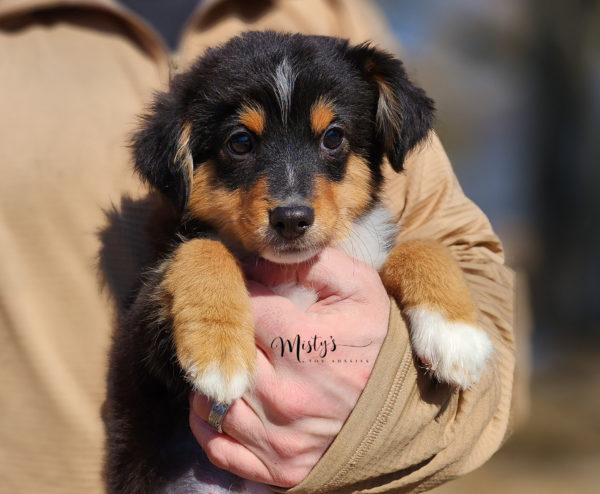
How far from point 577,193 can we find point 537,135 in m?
1.27

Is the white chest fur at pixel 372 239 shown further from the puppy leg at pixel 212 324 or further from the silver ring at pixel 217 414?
the silver ring at pixel 217 414

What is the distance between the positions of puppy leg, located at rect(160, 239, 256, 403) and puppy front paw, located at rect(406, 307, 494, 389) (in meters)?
0.55

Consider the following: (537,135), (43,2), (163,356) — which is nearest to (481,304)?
(163,356)

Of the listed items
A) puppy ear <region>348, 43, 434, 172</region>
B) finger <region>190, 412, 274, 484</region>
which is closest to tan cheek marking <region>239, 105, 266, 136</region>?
puppy ear <region>348, 43, 434, 172</region>

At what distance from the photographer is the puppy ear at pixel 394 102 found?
2.63m

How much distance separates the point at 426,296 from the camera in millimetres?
2281

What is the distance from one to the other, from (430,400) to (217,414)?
68 centimetres

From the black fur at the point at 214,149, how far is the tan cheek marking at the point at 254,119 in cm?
3

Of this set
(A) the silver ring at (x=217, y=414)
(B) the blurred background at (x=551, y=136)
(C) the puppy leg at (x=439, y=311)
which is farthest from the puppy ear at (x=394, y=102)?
(B) the blurred background at (x=551, y=136)

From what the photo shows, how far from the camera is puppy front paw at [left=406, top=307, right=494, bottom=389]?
6.97 ft

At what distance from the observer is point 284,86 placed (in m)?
2.48

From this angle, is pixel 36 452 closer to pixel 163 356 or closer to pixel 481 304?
pixel 163 356

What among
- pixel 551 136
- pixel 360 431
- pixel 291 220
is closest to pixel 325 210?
pixel 291 220

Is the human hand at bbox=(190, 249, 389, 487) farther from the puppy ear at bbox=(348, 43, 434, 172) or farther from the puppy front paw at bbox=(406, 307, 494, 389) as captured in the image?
the puppy ear at bbox=(348, 43, 434, 172)
